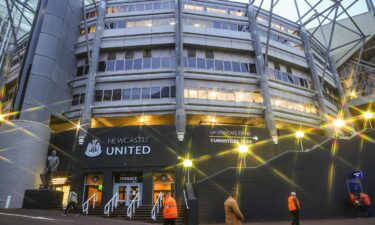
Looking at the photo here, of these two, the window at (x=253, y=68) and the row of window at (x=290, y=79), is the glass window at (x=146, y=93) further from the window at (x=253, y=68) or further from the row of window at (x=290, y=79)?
the row of window at (x=290, y=79)

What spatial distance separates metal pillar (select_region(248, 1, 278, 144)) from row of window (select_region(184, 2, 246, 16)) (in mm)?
1523

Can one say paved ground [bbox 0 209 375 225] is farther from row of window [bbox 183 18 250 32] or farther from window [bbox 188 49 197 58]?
row of window [bbox 183 18 250 32]

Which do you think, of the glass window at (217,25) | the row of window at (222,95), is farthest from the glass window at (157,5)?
the row of window at (222,95)

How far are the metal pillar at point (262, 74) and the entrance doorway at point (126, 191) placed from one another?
43.9 ft

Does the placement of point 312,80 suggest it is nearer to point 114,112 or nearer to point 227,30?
point 227,30

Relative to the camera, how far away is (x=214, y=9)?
33.3m

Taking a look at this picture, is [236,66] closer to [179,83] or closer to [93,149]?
[179,83]

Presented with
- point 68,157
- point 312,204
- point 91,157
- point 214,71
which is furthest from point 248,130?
point 68,157

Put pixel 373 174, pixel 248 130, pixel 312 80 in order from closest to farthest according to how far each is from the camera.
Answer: pixel 373 174 → pixel 248 130 → pixel 312 80

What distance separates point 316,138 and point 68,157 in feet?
79.0

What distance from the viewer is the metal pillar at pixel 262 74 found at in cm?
2674

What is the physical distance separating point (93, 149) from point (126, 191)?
15.4 ft

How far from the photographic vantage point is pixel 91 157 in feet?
78.1

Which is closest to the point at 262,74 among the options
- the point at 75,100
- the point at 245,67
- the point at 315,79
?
the point at 245,67
